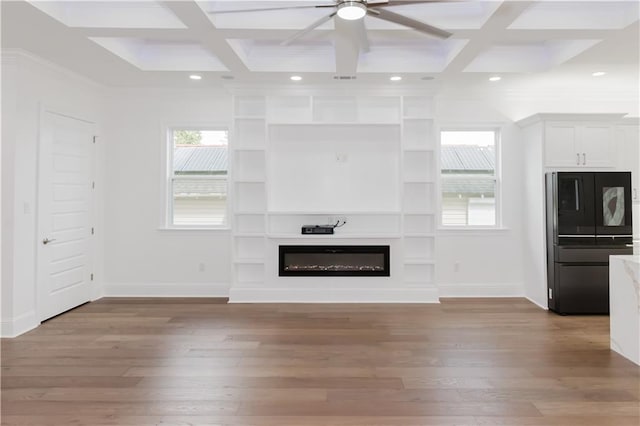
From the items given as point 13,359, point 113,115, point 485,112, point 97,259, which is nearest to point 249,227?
point 97,259

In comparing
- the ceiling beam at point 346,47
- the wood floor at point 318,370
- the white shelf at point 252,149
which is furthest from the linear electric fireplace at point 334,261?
the ceiling beam at point 346,47

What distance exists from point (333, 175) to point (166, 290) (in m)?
2.76

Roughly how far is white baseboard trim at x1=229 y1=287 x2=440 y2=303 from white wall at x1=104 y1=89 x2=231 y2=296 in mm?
456

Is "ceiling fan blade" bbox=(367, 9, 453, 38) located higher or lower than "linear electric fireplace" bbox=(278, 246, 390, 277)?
higher

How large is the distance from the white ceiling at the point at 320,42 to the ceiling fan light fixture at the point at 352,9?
0.45 metres

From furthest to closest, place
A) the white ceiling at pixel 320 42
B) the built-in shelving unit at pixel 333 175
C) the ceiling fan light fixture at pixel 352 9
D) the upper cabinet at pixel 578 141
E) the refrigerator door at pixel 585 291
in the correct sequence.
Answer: the built-in shelving unit at pixel 333 175
the upper cabinet at pixel 578 141
the refrigerator door at pixel 585 291
the white ceiling at pixel 320 42
the ceiling fan light fixture at pixel 352 9

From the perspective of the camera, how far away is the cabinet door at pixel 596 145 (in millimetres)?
4754

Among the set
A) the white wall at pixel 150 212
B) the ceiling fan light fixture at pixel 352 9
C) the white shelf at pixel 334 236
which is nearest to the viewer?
the ceiling fan light fixture at pixel 352 9

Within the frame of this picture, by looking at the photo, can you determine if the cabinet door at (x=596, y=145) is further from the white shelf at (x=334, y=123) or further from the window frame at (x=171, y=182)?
the window frame at (x=171, y=182)

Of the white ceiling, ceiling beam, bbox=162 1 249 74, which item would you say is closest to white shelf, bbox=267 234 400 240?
the white ceiling

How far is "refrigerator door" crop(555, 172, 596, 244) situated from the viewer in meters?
4.50

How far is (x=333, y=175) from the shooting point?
17.5ft

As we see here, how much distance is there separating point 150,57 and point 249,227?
2.32 meters

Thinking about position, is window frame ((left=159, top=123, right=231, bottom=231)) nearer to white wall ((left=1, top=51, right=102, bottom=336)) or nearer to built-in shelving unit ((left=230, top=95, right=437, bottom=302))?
built-in shelving unit ((left=230, top=95, right=437, bottom=302))
